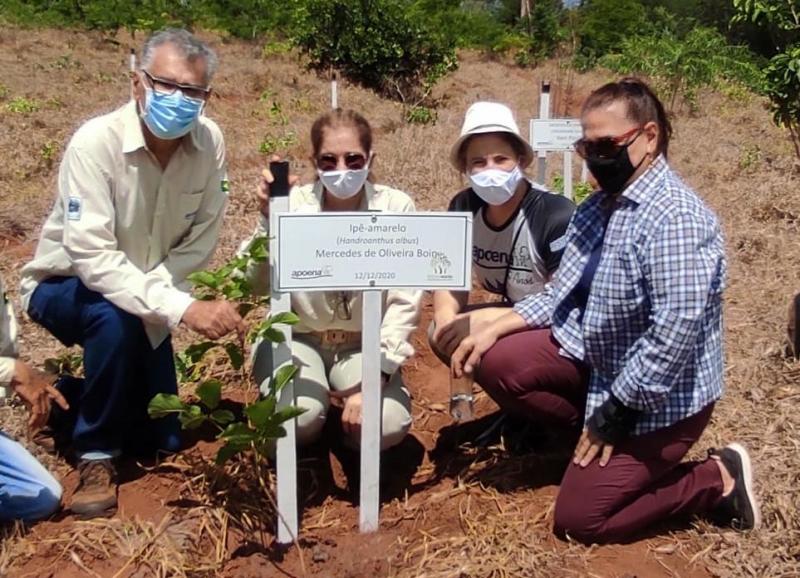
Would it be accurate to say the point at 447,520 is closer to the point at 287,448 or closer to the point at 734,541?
the point at 287,448

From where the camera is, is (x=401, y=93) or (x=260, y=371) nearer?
(x=260, y=371)

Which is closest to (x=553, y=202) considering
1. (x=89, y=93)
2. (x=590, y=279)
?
(x=590, y=279)

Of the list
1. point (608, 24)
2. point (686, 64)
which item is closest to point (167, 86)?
point (686, 64)

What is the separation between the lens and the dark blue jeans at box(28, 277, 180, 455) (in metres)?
2.55

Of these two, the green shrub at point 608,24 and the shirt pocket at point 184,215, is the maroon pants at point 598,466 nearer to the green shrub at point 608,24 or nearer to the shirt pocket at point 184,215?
the shirt pocket at point 184,215

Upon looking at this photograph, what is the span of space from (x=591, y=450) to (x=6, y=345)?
1692 millimetres

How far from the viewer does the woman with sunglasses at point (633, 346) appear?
7.32 feet

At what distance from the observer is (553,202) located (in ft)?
9.20

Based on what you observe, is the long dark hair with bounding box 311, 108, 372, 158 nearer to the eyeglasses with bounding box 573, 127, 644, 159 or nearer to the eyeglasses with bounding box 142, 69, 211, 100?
the eyeglasses with bounding box 142, 69, 211, 100

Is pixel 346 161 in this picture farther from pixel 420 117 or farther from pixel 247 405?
pixel 420 117

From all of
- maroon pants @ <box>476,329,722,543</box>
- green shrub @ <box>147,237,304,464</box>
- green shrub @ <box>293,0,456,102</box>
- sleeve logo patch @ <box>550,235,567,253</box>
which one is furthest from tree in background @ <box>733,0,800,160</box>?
green shrub @ <box>293,0,456,102</box>

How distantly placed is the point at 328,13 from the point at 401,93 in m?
1.94

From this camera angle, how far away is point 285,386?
2365mm

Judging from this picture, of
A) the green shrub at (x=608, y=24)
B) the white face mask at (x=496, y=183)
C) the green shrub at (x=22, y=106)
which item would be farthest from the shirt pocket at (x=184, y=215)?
the green shrub at (x=608, y=24)
